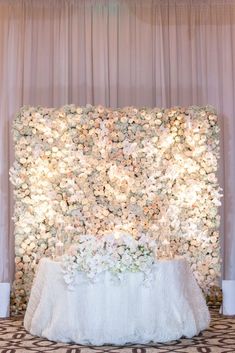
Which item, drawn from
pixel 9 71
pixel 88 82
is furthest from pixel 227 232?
pixel 9 71

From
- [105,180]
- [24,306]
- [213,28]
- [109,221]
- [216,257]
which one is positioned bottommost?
[24,306]

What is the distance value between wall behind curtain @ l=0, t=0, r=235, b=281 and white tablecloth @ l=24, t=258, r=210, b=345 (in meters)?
2.25

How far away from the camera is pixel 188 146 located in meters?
6.12

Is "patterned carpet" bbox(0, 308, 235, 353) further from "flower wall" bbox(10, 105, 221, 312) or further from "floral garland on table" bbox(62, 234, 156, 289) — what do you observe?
"flower wall" bbox(10, 105, 221, 312)

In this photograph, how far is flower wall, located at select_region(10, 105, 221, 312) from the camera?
5980 mm

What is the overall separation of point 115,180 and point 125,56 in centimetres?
163

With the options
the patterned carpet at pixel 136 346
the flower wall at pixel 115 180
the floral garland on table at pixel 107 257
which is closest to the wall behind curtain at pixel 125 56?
the flower wall at pixel 115 180

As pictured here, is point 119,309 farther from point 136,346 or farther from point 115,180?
point 115,180

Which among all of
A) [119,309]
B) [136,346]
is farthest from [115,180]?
[136,346]

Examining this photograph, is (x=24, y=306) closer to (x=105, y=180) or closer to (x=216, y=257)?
(x=105, y=180)

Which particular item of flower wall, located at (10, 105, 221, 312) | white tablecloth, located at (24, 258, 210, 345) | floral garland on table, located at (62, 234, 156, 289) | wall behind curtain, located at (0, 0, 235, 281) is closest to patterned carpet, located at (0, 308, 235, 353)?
white tablecloth, located at (24, 258, 210, 345)

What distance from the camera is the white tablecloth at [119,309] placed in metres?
4.46

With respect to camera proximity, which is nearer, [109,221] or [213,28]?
[109,221]

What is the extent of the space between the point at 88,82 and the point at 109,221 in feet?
5.60
